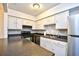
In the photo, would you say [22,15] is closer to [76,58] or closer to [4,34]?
[4,34]

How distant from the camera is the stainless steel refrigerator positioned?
2053 mm

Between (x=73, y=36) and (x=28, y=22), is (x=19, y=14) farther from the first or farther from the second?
(x=73, y=36)

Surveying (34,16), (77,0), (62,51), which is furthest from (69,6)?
(34,16)

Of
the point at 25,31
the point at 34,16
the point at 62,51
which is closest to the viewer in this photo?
the point at 62,51

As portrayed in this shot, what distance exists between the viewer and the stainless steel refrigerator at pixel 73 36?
2.05 metres

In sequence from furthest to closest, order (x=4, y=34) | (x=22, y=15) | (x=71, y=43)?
(x=22, y=15)
(x=4, y=34)
(x=71, y=43)

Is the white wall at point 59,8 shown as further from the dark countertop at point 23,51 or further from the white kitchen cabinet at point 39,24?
the dark countertop at point 23,51

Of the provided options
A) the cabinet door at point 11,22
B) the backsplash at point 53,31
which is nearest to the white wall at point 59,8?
the backsplash at point 53,31

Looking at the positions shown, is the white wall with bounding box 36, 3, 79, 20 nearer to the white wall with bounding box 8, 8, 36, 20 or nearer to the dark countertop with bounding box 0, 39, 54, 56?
the white wall with bounding box 8, 8, 36, 20

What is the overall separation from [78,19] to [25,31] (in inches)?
131

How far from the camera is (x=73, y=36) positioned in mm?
2148

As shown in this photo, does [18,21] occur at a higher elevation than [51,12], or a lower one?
lower

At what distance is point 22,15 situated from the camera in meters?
4.26

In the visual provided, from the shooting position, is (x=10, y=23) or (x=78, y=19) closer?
(x=78, y=19)
